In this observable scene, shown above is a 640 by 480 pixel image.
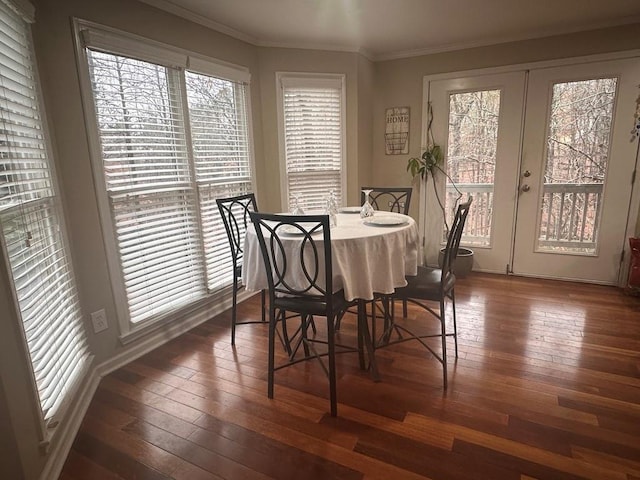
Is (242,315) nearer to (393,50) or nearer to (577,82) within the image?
(393,50)

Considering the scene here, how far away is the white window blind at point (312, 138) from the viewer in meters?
3.57

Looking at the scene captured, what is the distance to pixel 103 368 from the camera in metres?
2.29

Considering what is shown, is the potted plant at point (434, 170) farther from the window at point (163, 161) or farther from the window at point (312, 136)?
the window at point (163, 161)

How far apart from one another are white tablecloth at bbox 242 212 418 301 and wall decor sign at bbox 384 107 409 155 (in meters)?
2.22

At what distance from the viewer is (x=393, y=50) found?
3885 mm

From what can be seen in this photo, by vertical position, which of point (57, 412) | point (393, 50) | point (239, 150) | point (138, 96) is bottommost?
point (57, 412)

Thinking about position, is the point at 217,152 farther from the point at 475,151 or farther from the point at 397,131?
the point at 475,151

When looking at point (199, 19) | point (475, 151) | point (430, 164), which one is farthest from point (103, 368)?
point (475, 151)

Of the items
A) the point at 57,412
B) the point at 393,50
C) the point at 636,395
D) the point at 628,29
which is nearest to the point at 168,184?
the point at 57,412

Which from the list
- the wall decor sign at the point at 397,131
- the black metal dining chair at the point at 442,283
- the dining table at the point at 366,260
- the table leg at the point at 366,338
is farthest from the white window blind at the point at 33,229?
the wall decor sign at the point at 397,131

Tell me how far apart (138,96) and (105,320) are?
1.45 m

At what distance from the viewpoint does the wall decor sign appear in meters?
4.08

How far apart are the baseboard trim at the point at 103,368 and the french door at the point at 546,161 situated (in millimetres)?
2717

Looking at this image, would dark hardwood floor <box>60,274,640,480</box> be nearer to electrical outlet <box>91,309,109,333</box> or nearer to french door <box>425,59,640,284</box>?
electrical outlet <box>91,309,109,333</box>
